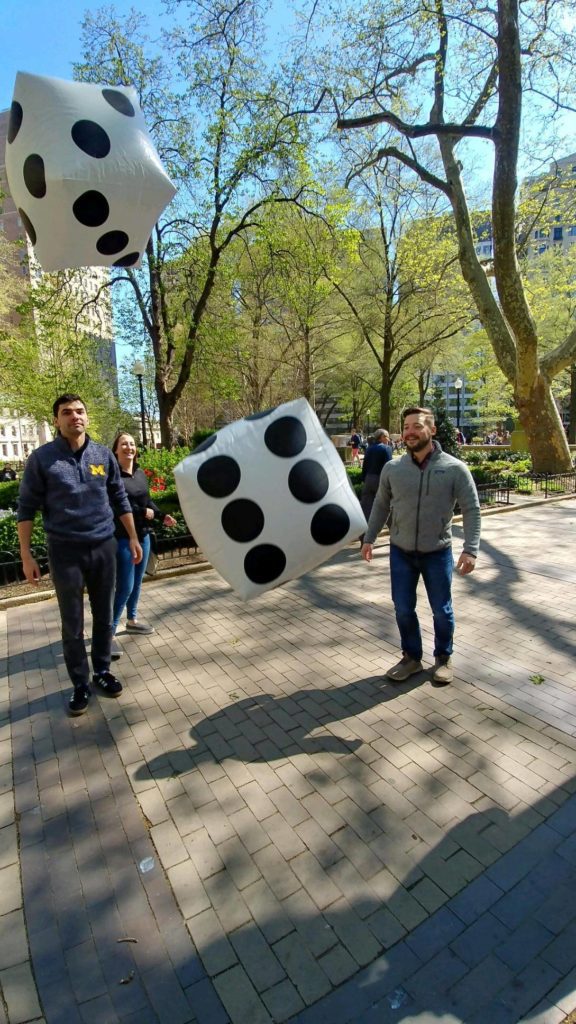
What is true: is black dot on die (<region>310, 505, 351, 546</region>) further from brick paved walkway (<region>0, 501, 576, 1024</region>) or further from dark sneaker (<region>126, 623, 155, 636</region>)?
dark sneaker (<region>126, 623, 155, 636</region>)

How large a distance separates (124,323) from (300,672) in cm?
1629

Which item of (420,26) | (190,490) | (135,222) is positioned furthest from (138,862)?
(420,26)

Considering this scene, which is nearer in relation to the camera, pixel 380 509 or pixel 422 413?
pixel 422 413

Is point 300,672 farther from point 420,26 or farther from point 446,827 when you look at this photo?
point 420,26

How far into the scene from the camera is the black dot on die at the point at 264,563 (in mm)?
2812

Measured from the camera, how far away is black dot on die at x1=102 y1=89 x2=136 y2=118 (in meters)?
3.57

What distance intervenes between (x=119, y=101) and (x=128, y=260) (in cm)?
101

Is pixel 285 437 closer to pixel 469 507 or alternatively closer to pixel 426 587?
pixel 469 507

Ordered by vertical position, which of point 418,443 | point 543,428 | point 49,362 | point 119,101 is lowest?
point 418,443

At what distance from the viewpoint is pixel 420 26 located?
37.9 ft

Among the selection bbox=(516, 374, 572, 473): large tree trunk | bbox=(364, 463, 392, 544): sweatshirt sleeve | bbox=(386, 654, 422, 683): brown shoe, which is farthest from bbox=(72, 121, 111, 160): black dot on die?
bbox=(516, 374, 572, 473): large tree trunk

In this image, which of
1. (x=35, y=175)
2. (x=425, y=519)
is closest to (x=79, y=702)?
(x=425, y=519)

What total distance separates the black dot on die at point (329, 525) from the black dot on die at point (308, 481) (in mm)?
85

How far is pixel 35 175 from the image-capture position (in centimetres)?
333
